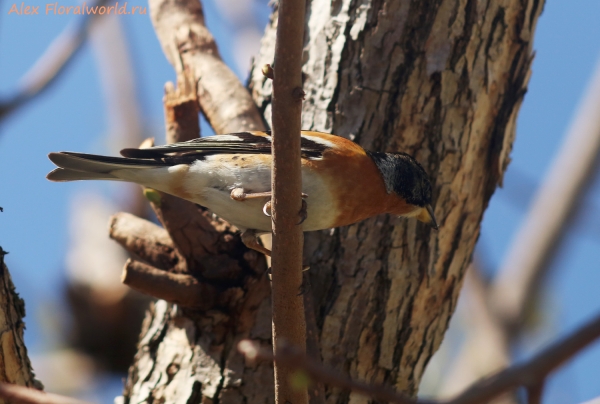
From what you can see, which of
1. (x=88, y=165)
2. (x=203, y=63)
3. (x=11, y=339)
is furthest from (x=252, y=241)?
(x=203, y=63)

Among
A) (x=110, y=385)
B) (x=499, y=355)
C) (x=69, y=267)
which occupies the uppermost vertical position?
(x=499, y=355)

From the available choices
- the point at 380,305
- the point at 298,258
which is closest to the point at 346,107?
the point at 380,305

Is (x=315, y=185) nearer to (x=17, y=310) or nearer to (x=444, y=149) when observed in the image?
(x=444, y=149)

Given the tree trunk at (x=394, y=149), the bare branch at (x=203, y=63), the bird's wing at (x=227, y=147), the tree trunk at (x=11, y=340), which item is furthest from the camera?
the bare branch at (x=203, y=63)

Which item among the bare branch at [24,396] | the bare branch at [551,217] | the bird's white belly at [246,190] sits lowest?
the bare branch at [551,217]

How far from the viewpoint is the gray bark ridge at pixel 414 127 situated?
425 cm

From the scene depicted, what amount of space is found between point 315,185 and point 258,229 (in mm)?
482

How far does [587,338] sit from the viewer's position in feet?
3.83

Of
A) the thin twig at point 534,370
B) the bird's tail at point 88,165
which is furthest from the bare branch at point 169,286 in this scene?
the thin twig at point 534,370

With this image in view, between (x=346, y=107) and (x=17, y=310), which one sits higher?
(x=346, y=107)

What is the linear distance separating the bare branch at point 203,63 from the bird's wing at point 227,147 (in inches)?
26.4

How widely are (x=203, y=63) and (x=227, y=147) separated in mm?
1569

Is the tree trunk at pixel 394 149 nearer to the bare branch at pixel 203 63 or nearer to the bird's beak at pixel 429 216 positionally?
the bird's beak at pixel 429 216

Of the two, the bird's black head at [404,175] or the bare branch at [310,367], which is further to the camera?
the bird's black head at [404,175]
